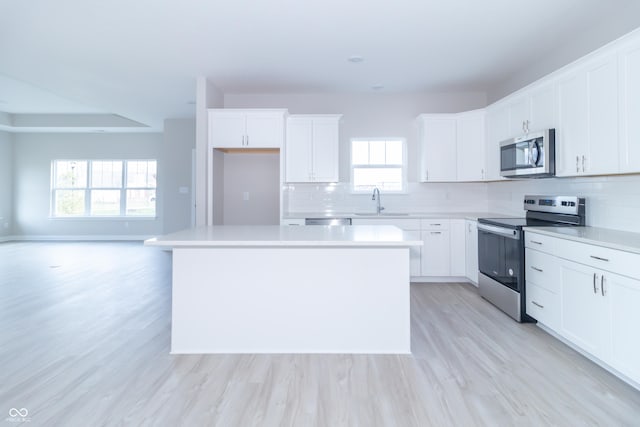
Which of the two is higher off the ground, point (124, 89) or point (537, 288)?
point (124, 89)

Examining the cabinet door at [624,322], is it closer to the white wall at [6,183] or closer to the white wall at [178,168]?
the white wall at [178,168]

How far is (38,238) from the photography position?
877 cm

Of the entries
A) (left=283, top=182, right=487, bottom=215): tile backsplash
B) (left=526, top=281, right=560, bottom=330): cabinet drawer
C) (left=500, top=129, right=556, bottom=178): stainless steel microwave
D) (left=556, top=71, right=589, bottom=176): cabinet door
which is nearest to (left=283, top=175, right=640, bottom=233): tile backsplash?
(left=283, top=182, right=487, bottom=215): tile backsplash

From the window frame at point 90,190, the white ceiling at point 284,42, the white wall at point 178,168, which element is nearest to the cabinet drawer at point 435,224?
the white ceiling at point 284,42

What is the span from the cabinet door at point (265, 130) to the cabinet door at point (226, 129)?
11cm

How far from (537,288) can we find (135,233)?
8.41 meters

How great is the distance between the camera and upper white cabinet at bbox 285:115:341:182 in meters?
4.85

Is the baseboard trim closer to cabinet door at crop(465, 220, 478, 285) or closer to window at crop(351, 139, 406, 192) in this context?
window at crop(351, 139, 406, 192)

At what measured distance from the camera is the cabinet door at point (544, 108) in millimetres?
3265

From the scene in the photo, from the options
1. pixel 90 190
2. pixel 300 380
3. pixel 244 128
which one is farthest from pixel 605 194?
pixel 90 190

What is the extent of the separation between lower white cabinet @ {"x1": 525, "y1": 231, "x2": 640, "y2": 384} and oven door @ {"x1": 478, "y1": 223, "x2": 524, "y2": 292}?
10cm

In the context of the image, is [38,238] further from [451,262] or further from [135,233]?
[451,262]

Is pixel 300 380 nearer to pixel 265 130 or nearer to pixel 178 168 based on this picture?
pixel 265 130

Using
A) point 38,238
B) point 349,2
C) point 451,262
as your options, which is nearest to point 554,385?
point 451,262
